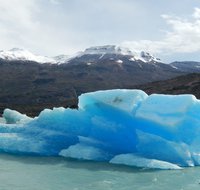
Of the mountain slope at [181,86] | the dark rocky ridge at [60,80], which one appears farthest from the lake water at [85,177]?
the dark rocky ridge at [60,80]

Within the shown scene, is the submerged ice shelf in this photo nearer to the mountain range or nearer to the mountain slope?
the mountain slope

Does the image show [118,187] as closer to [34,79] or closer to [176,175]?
[176,175]

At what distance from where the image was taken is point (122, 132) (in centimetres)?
1551

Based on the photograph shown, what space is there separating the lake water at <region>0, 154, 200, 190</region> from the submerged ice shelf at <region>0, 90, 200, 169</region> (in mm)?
684

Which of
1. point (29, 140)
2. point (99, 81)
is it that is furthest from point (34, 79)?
point (29, 140)

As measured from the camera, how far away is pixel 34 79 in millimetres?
116812

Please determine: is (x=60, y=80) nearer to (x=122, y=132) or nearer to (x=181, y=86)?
(x=181, y=86)

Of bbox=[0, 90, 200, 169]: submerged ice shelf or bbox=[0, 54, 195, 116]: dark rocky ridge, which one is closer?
bbox=[0, 90, 200, 169]: submerged ice shelf

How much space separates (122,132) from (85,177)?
342 centimetres

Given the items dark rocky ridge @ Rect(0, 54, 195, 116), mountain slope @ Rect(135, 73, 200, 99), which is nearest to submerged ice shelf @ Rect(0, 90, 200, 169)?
mountain slope @ Rect(135, 73, 200, 99)

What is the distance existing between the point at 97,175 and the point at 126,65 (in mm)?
143382

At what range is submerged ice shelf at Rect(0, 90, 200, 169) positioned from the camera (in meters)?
14.3

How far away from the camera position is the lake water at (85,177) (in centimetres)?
1144

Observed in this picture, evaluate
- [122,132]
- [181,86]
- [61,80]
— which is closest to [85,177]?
[122,132]
